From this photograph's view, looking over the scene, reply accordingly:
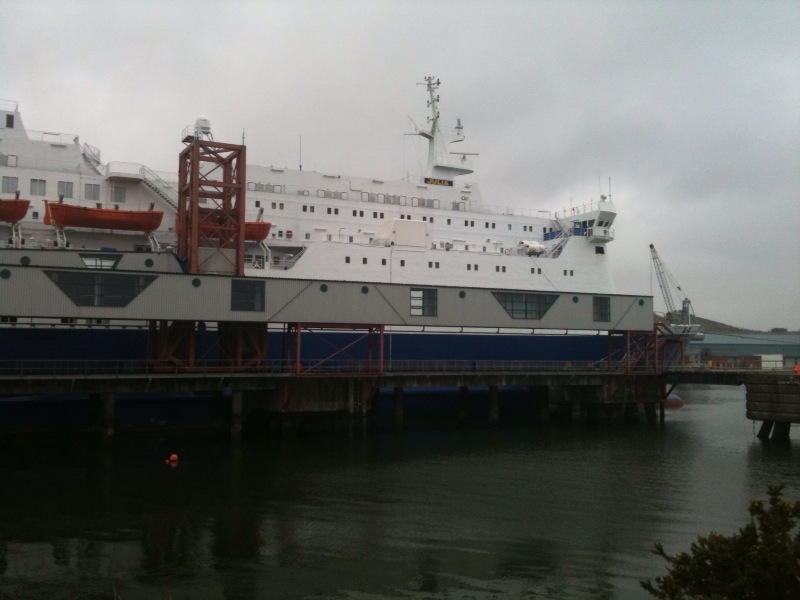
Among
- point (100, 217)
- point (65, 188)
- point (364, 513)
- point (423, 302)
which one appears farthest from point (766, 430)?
point (65, 188)

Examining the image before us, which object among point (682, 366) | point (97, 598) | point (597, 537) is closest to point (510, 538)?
point (597, 537)

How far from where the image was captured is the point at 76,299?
2380 cm

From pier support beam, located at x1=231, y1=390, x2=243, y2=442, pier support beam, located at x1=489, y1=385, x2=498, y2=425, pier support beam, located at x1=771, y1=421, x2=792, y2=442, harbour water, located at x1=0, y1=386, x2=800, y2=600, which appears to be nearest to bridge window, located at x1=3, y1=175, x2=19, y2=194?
harbour water, located at x1=0, y1=386, x2=800, y2=600

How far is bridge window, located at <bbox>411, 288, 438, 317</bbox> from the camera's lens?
2908 cm

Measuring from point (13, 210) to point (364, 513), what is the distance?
2064 centimetres

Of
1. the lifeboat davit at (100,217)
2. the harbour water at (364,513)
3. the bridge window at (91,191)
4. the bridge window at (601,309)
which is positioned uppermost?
the bridge window at (91,191)

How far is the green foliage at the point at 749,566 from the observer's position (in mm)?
6477

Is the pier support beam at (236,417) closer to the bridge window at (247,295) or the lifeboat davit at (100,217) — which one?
the bridge window at (247,295)

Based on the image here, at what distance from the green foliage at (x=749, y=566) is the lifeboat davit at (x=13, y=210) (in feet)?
91.6

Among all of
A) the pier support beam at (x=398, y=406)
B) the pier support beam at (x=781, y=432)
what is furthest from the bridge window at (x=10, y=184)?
the pier support beam at (x=781, y=432)

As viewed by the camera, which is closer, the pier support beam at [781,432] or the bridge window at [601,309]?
the pier support beam at [781,432]

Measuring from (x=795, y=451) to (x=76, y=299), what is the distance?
26.9m

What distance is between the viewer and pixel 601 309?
3362 cm

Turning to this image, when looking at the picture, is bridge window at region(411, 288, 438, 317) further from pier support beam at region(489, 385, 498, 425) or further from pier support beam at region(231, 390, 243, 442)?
pier support beam at region(231, 390, 243, 442)
